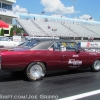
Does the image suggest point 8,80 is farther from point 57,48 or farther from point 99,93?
point 99,93

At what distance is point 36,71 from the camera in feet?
23.6

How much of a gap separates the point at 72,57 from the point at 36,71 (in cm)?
164

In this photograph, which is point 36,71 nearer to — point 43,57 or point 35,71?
point 35,71

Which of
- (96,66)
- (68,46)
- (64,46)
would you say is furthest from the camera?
(96,66)

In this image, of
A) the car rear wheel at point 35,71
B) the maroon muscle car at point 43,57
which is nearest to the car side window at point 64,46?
the maroon muscle car at point 43,57

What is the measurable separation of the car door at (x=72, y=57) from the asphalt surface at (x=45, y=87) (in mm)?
522

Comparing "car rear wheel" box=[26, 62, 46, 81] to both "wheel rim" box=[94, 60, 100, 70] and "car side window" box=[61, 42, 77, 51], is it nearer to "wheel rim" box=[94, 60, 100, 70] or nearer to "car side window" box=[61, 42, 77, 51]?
"car side window" box=[61, 42, 77, 51]

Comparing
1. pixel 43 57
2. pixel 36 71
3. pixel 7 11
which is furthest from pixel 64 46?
pixel 7 11

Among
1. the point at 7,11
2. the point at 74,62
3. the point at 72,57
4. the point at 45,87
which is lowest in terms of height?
the point at 45,87

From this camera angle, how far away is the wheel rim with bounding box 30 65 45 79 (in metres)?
7.12

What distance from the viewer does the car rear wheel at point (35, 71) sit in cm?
703

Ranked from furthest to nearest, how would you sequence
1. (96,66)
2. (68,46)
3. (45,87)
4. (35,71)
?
(96,66), (68,46), (35,71), (45,87)

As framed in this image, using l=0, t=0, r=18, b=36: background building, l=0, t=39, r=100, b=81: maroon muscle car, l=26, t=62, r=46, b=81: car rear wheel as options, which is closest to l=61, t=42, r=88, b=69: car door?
l=0, t=39, r=100, b=81: maroon muscle car

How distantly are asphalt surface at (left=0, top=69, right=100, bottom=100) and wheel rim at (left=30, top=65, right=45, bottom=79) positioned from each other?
0.23 meters
